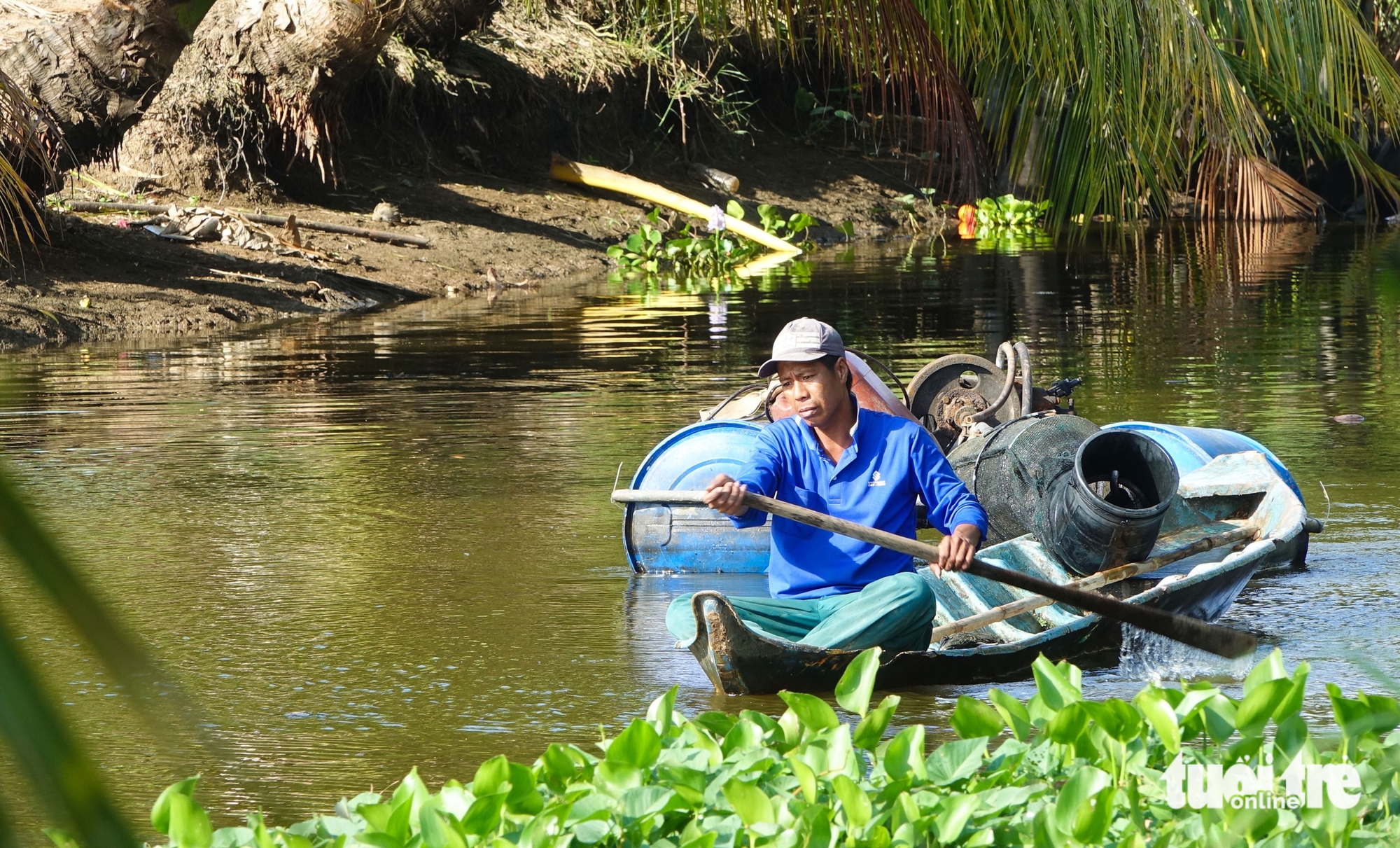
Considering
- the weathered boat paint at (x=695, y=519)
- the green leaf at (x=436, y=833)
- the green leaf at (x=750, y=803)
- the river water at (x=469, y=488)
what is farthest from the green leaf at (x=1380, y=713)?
the weathered boat paint at (x=695, y=519)

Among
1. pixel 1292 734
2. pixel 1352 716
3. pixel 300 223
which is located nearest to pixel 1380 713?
pixel 1352 716

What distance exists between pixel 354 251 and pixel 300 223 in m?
0.69

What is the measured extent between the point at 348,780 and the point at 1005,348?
420 centimetres

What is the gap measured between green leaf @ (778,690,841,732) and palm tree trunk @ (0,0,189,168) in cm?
811

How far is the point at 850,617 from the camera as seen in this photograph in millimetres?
4969

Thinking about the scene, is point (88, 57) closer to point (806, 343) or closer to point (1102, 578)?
point (806, 343)

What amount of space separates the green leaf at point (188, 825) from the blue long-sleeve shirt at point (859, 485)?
2407 mm

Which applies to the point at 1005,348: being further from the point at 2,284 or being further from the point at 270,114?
the point at 270,114

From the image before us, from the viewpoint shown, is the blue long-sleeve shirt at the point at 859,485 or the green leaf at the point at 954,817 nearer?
the green leaf at the point at 954,817

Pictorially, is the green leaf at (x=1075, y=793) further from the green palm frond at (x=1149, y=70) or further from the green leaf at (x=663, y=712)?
the green palm frond at (x=1149, y=70)

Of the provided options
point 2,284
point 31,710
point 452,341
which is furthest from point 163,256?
point 31,710

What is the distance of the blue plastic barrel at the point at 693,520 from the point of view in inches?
264

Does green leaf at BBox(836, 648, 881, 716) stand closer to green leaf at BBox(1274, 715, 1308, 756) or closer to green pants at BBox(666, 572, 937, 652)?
green leaf at BBox(1274, 715, 1308, 756)

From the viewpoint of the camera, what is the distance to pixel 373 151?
22078mm
